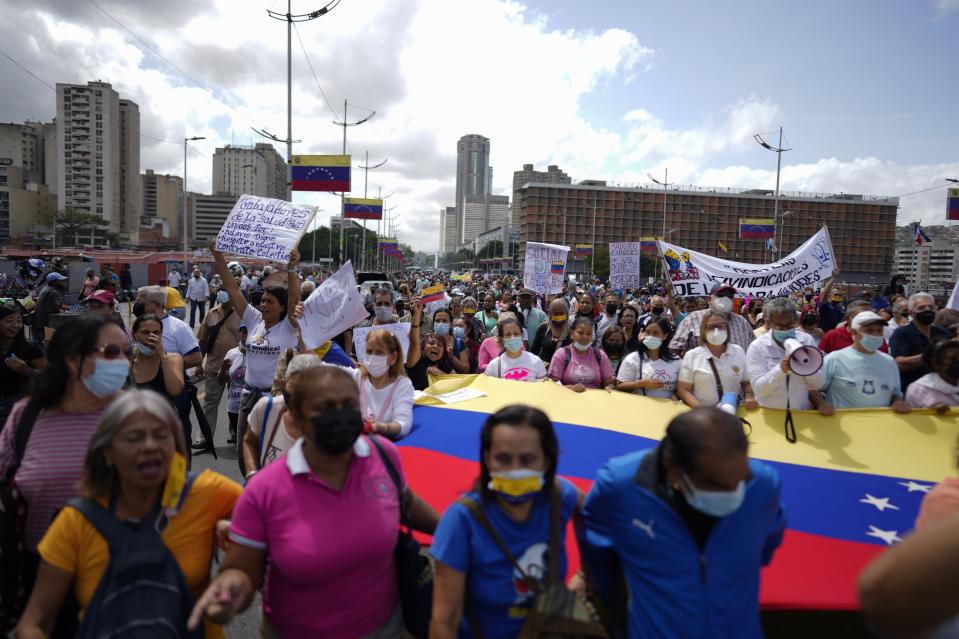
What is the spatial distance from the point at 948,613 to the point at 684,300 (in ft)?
33.8

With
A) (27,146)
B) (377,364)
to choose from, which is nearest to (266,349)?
(377,364)

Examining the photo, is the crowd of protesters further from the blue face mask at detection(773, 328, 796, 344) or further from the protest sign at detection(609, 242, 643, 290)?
the protest sign at detection(609, 242, 643, 290)

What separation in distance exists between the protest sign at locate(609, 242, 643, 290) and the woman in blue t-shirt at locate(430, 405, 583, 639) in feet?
40.6

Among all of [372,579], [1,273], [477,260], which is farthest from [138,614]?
[477,260]

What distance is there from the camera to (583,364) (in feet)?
17.7

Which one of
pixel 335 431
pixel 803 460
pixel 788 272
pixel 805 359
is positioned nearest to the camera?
pixel 335 431

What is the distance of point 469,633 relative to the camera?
2.05m

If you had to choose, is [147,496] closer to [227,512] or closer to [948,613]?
[227,512]

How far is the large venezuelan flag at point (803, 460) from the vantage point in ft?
8.87

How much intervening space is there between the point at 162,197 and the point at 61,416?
619 feet

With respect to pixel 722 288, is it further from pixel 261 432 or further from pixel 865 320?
pixel 261 432

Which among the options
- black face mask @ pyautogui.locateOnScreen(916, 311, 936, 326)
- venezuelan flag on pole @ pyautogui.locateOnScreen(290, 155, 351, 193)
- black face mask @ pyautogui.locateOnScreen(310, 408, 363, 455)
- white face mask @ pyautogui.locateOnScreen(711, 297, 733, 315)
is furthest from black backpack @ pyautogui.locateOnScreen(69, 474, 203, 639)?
venezuelan flag on pole @ pyautogui.locateOnScreen(290, 155, 351, 193)

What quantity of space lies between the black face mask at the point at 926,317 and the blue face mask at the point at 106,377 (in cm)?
695

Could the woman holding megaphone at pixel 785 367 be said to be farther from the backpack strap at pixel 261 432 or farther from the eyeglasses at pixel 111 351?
the eyeglasses at pixel 111 351
